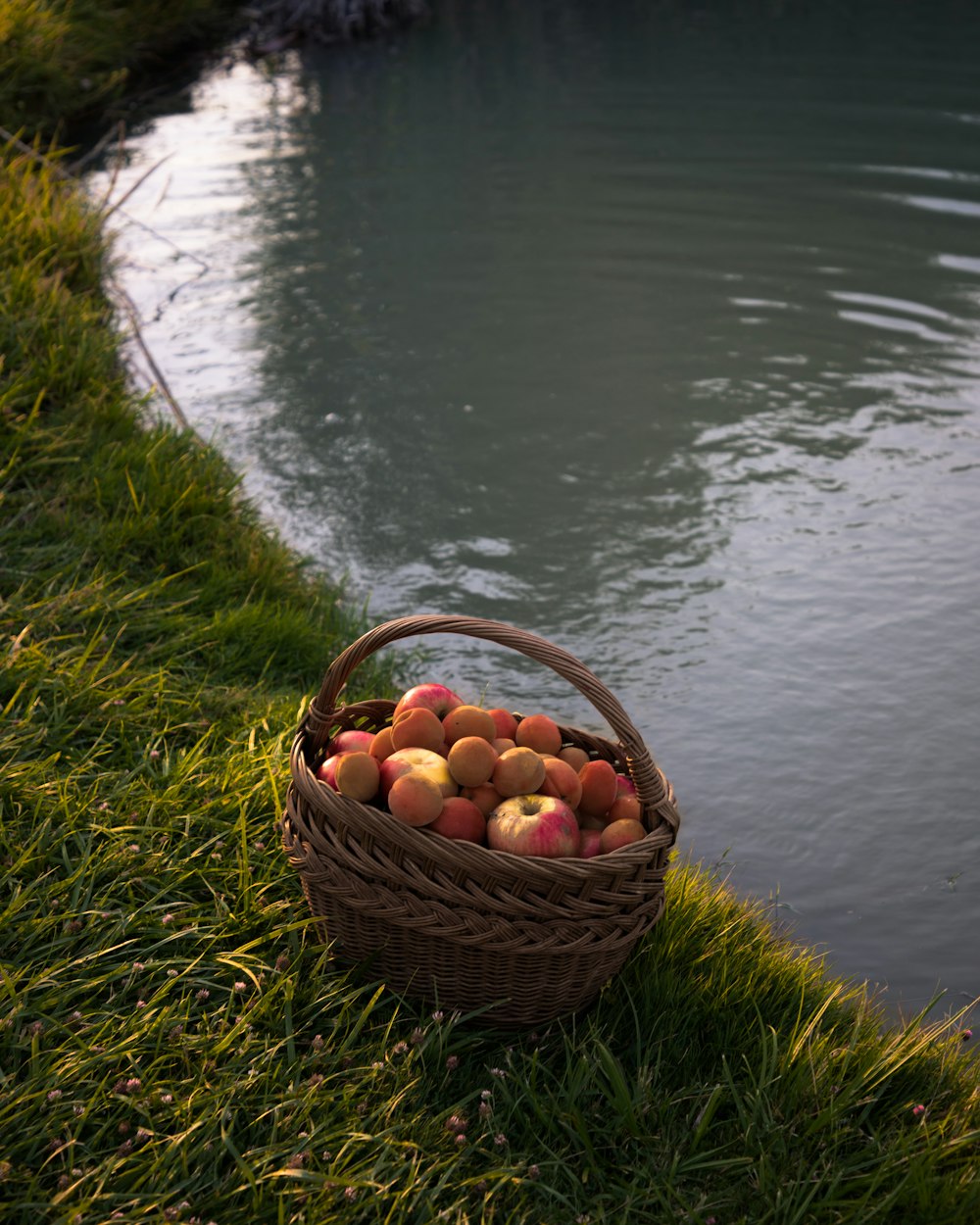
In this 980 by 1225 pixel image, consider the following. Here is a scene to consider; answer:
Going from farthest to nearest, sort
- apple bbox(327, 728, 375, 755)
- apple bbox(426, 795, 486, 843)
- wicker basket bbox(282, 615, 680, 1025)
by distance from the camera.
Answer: apple bbox(327, 728, 375, 755) → apple bbox(426, 795, 486, 843) → wicker basket bbox(282, 615, 680, 1025)

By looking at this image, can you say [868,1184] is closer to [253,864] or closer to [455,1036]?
[455,1036]

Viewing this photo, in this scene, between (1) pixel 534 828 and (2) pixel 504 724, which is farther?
(2) pixel 504 724

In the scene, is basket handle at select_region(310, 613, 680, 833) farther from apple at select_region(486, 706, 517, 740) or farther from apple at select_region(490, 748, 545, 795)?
apple at select_region(486, 706, 517, 740)

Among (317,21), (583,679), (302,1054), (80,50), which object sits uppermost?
(317,21)

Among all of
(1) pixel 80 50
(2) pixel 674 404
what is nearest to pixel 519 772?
(2) pixel 674 404

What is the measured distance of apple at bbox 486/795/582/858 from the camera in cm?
188

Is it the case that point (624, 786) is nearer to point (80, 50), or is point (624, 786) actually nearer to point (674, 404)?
point (674, 404)

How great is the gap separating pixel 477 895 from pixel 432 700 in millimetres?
500

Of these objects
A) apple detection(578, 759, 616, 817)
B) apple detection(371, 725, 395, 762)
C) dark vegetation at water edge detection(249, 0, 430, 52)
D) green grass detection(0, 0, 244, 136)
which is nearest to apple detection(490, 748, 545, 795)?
apple detection(578, 759, 616, 817)

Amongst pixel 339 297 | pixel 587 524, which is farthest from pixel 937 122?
pixel 587 524

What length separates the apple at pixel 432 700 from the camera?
2.19 m

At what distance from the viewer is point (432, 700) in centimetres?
221

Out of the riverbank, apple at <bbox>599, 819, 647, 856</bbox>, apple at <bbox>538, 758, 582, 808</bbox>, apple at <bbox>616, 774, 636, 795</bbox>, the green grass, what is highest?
the green grass

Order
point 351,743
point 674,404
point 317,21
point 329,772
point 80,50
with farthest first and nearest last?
point 317,21 < point 80,50 < point 674,404 < point 351,743 < point 329,772
